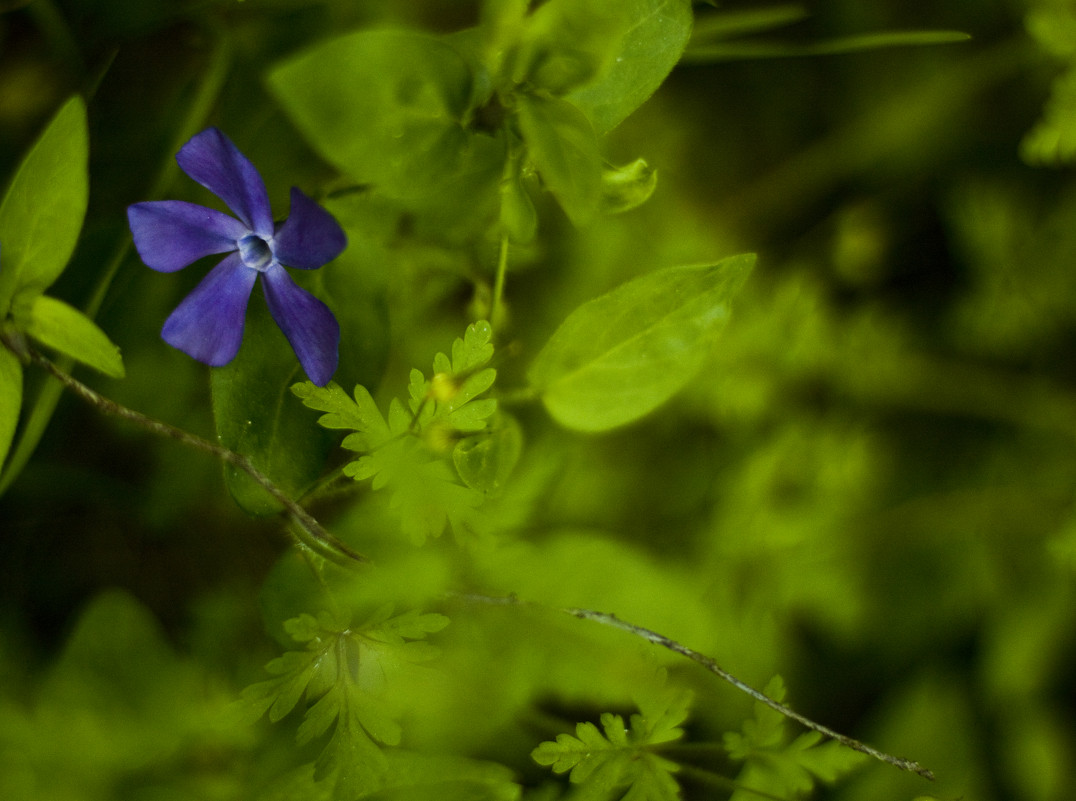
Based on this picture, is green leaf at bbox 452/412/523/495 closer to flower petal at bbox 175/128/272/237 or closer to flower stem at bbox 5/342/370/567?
flower stem at bbox 5/342/370/567

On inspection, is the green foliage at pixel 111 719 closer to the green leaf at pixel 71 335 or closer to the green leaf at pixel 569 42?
the green leaf at pixel 71 335

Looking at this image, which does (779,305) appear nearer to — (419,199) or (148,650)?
(419,199)

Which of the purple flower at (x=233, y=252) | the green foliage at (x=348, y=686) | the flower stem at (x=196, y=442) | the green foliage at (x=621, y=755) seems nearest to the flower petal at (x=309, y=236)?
the purple flower at (x=233, y=252)

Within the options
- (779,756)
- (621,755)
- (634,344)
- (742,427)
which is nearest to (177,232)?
(634,344)

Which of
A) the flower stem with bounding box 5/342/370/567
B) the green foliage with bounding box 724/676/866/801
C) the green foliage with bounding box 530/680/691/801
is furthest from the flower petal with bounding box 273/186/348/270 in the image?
the green foliage with bounding box 724/676/866/801

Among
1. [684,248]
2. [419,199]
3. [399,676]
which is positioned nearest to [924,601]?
[684,248]

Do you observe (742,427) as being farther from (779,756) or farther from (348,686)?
(348,686)
